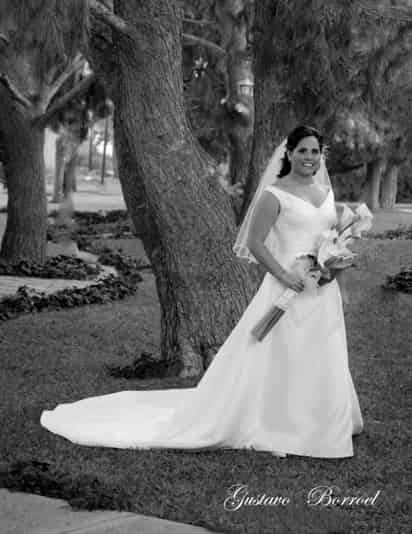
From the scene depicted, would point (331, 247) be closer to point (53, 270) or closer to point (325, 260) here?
point (325, 260)

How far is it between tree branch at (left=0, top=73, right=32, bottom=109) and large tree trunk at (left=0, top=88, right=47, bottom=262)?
15cm

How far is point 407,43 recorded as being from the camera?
31.4ft

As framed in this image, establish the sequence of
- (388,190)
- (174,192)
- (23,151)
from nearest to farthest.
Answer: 1. (174,192)
2. (23,151)
3. (388,190)

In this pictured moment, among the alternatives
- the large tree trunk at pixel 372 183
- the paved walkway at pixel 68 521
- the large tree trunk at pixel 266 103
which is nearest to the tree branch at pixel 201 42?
the large tree trunk at pixel 266 103

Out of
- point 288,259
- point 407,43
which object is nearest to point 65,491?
point 288,259

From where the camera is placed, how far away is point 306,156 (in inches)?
208

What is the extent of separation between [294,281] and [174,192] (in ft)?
7.20

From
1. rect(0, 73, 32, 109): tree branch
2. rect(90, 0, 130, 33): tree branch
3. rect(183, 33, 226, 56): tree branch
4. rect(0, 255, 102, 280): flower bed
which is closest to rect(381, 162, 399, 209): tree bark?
rect(183, 33, 226, 56): tree branch

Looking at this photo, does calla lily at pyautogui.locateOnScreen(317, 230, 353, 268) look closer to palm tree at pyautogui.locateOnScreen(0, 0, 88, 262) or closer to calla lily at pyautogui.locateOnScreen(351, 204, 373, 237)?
calla lily at pyautogui.locateOnScreen(351, 204, 373, 237)

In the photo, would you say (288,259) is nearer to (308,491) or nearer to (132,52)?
(308,491)

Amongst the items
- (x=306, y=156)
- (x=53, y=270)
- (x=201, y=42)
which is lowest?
(x=53, y=270)

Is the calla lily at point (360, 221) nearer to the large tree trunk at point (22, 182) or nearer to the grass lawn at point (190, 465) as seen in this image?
the grass lawn at point (190, 465)

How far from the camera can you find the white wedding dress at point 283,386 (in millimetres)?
5180

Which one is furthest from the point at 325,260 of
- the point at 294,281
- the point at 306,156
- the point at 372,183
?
the point at 372,183
